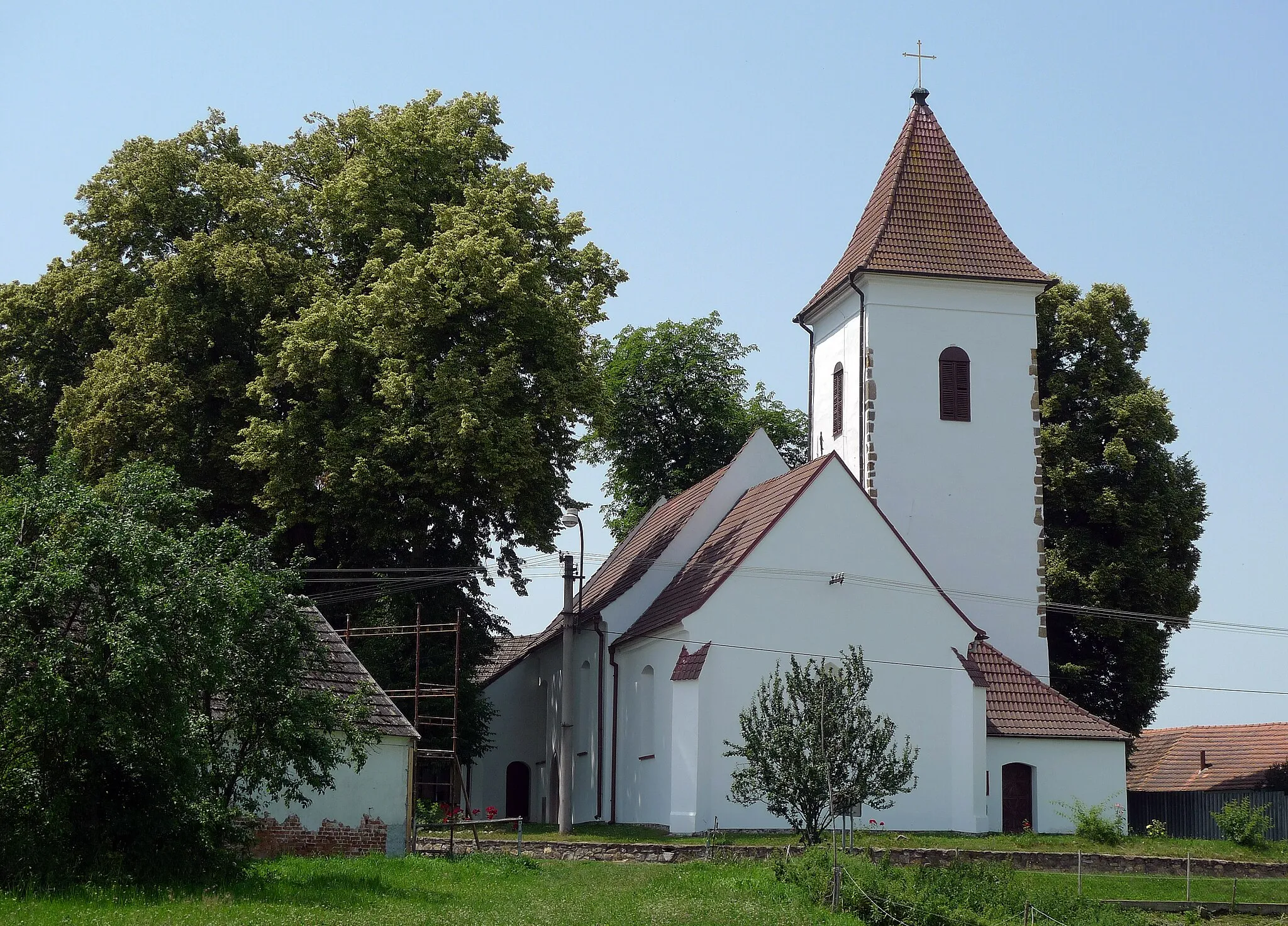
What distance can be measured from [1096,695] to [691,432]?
14.7 metres

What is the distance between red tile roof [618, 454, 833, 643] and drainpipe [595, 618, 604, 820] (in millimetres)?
1021

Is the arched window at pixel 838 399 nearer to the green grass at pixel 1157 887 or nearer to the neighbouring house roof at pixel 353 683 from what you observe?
the green grass at pixel 1157 887

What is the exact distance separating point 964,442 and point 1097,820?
1020 cm

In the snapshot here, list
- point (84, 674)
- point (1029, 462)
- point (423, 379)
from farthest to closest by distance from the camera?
point (1029, 462), point (423, 379), point (84, 674)

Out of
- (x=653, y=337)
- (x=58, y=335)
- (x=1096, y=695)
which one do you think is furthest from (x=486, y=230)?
(x=1096, y=695)

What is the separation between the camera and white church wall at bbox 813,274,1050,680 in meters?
34.9

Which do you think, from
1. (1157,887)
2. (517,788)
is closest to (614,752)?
(517,788)

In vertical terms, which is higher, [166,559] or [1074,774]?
[166,559]

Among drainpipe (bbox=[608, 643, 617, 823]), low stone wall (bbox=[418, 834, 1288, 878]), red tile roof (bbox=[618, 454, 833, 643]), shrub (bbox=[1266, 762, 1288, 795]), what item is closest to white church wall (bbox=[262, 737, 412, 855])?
low stone wall (bbox=[418, 834, 1288, 878])

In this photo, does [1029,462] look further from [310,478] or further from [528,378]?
[310,478]

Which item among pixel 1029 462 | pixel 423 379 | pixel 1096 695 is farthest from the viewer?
pixel 1096 695

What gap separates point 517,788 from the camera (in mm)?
41844

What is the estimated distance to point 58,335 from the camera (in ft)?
119

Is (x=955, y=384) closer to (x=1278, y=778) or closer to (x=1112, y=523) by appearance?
(x=1112, y=523)
